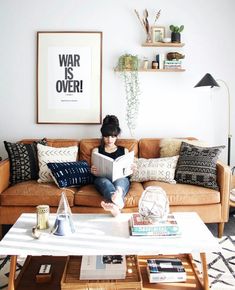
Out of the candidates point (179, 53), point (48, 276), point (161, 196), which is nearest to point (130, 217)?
point (161, 196)

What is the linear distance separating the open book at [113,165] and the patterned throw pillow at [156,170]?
17 cm

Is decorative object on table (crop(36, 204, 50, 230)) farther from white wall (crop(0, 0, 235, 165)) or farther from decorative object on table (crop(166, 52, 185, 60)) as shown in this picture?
decorative object on table (crop(166, 52, 185, 60))

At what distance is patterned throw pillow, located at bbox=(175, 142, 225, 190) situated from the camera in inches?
117

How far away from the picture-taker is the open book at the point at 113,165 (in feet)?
9.21

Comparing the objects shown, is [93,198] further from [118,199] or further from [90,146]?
[90,146]

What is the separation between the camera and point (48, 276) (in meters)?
1.94

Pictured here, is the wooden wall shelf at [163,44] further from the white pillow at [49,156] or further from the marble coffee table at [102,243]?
the marble coffee table at [102,243]

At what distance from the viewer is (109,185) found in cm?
277

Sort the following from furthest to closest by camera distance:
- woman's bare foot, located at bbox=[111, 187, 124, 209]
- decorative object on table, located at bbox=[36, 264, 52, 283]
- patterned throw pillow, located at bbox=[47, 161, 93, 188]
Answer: patterned throw pillow, located at bbox=[47, 161, 93, 188]
woman's bare foot, located at bbox=[111, 187, 124, 209]
decorative object on table, located at bbox=[36, 264, 52, 283]

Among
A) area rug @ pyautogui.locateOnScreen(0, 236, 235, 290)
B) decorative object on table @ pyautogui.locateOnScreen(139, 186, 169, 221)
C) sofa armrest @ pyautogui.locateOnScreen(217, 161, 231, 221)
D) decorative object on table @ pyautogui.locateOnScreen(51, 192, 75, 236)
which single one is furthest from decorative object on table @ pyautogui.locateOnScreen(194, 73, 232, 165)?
decorative object on table @ pyautogui.locateOnScreen(51, 192, 75, 236)

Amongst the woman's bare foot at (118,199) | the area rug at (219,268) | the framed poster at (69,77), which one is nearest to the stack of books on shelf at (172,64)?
the framed poster at (69,77)

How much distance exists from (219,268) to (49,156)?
1742 mm

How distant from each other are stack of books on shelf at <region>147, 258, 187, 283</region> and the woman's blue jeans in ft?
2.51

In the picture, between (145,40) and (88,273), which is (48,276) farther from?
(145,40)
